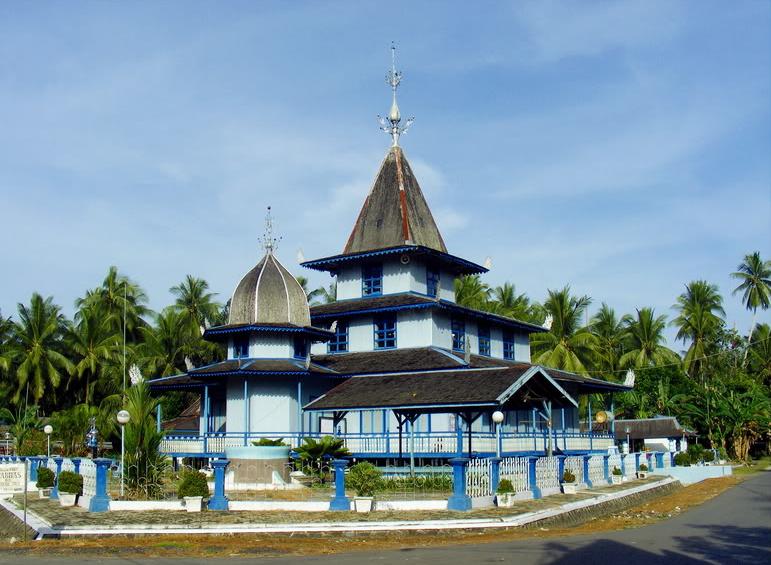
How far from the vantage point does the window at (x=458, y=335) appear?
37.5 meters

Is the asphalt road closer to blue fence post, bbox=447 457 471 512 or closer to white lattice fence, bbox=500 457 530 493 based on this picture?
blue fence post, bbox=447 457 471 512

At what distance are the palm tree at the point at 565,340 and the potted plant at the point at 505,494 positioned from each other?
35.7m

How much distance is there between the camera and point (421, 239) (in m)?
39.6

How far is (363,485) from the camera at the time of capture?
65.4 ft

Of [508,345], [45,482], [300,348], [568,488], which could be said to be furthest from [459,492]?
[508,345]

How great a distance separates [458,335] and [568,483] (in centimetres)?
1373

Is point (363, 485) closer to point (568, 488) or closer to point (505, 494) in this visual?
point (505, 494)

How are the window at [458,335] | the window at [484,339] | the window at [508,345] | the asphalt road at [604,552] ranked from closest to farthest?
the asphalt road at [604,552]
the window at [458,335]
the window at [484,339]
the window at [508,345]

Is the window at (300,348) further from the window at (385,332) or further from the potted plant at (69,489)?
the potted plant at (69,489)

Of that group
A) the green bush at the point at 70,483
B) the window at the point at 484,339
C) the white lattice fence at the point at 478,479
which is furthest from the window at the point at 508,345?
the green bush at the point at 70,483

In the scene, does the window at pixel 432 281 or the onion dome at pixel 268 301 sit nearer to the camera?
the onion dome at pixel 268 301

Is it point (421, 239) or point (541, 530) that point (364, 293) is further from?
point (541, 530)

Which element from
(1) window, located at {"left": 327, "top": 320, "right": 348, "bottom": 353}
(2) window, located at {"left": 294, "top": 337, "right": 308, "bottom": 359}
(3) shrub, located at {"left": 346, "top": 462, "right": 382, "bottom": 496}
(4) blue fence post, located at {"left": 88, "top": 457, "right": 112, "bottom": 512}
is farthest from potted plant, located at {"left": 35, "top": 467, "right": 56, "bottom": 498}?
(1) window, located at {"left": 327, "top": 320, "right": 348, "bottom": 353}

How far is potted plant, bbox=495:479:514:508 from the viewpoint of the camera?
20359 mm
